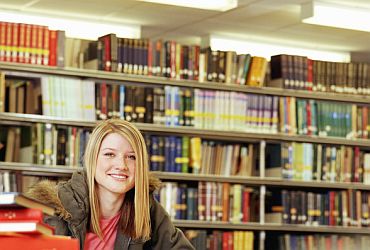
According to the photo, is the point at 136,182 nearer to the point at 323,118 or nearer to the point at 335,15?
the point at 335,15

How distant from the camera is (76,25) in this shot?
25.2 ft

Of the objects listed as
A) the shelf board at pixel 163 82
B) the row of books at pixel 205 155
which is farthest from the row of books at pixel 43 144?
the shelf board at pixel 163 82

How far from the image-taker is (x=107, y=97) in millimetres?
6590

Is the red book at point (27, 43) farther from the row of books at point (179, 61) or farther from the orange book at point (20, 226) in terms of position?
the orange book at point (20, 226)

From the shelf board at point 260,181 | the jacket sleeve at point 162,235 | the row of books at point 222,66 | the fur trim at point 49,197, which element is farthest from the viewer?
the shelf board at point 260,181

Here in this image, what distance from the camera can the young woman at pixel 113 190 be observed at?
266 centimetres

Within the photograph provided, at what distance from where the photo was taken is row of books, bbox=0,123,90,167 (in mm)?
6320

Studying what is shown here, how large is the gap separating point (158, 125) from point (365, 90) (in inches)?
80.6

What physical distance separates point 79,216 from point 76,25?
5.25 m

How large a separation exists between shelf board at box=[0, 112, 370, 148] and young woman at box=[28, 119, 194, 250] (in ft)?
11.8

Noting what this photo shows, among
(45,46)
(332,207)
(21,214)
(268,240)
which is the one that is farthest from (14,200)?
(332,207)

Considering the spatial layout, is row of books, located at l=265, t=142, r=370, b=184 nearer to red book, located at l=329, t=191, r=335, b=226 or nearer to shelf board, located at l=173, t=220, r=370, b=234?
red book, located at l=329, t=191, r=335, b=226

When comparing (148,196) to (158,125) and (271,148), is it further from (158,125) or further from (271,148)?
(271,148)

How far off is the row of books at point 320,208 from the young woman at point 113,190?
4.59 meters
